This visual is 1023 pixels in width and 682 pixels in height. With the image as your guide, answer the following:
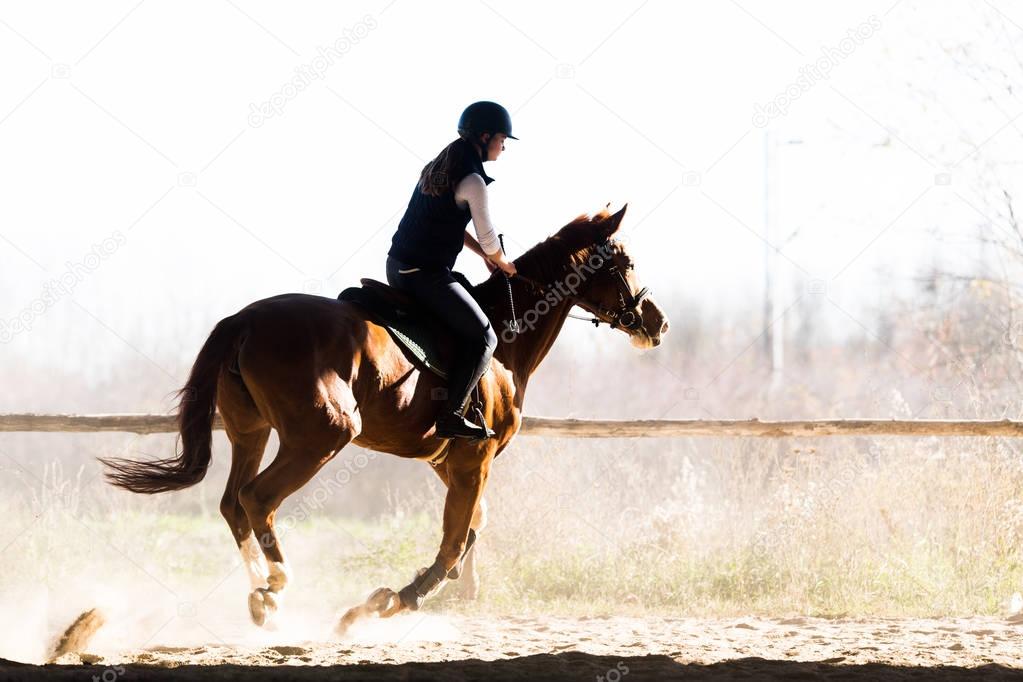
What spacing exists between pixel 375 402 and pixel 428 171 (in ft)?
4.18

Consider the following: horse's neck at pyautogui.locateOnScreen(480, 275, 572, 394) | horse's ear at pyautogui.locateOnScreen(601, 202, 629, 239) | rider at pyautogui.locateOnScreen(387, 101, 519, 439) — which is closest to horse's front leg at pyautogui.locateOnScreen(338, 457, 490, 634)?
rider at pyautogui.locateOnScreen(387, 101, 519, 439)

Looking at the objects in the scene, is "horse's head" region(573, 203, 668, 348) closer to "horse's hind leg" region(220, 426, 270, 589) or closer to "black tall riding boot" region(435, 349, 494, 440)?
"black tall riding boot" region(435, 349, 494, 440)

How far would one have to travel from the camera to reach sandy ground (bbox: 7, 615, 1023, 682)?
4047mm

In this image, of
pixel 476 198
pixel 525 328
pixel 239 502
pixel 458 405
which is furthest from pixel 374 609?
pixel 476 198

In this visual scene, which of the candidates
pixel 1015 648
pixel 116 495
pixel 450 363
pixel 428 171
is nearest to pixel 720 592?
pixel 1015 648

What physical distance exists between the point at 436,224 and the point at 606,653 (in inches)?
97.7

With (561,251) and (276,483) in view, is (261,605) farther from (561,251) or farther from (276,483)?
(561,251)

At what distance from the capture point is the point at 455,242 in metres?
5.41

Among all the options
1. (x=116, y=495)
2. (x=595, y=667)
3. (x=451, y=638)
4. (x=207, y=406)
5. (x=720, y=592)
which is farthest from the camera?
(x=116, y=495)

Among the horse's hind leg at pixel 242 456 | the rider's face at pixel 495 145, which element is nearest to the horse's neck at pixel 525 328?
the rider's face at pixel 495 145

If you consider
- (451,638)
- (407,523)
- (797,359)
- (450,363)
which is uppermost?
(797,359)

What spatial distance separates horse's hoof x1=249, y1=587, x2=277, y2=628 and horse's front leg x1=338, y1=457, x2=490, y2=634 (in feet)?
2.15

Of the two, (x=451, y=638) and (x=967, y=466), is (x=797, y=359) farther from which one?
(x=451, y=638)

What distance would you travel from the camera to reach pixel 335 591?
8641mm
